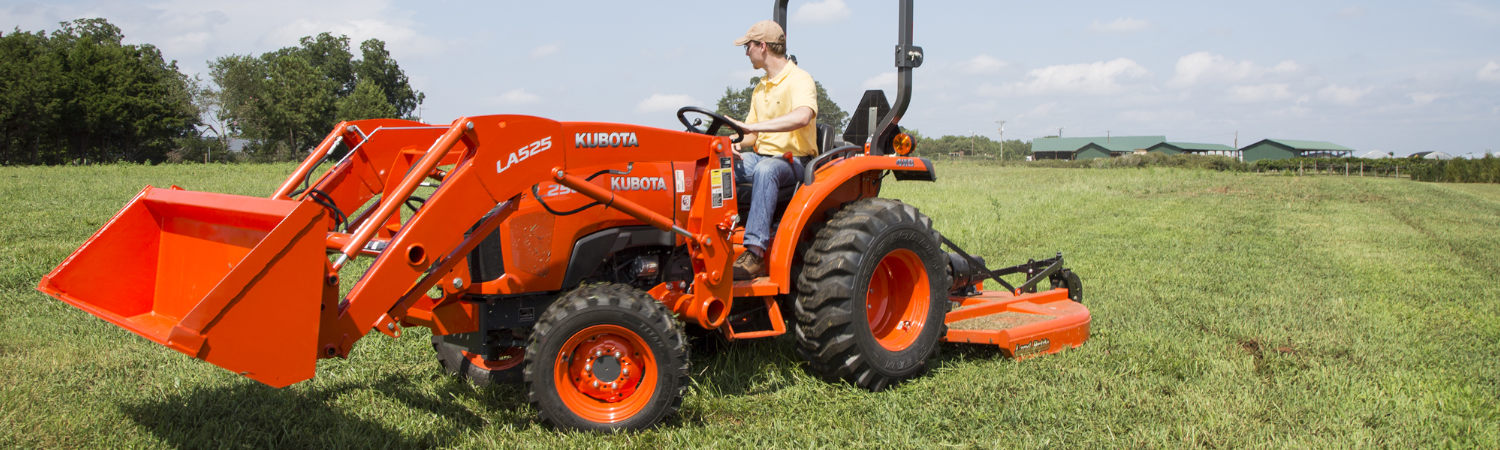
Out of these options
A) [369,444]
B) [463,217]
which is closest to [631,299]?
[463,217]

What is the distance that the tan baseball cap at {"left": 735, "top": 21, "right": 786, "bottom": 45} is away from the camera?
4.92 metres

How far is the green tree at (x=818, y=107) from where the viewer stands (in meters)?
5.40

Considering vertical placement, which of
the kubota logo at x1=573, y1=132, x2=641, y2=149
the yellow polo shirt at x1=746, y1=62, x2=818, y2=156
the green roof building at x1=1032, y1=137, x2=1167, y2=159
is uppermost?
the green roof building at x1=1032, y1=137, x2=1167, y2=159

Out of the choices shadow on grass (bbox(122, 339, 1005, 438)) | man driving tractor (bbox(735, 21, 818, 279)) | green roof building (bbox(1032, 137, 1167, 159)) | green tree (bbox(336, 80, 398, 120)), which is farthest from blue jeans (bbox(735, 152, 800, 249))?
green roof building (bbox(1032, 137, 1167, 159))

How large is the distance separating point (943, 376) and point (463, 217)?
278 cm

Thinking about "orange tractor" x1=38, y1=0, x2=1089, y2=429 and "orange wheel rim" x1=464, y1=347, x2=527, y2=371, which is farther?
"orange wheel rim" x1=464, y1=347, x2=527, y2=371

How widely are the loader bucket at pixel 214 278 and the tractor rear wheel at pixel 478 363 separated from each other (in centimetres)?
94

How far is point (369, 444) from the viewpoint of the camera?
368 cm

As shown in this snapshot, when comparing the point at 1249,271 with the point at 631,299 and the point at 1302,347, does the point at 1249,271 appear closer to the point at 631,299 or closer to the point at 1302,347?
the point at 1302,347

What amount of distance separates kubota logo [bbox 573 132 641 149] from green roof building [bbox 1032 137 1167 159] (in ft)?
288

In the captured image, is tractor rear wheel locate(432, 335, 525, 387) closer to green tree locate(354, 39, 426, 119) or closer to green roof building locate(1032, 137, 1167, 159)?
green tree locate(354, 39, 426, 119)

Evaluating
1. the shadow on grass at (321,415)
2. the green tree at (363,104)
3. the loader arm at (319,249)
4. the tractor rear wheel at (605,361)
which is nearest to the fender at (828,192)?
the loader arm at (319,249)

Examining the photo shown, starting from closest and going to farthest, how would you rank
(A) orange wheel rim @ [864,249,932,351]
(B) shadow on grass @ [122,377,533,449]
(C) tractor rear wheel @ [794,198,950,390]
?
(B) shadow on grass @ [122,377,533,449]
(C) tractor rear wheel @ [794,198,950,390]
(A) orange wheel rim @ [864,249,932,351]

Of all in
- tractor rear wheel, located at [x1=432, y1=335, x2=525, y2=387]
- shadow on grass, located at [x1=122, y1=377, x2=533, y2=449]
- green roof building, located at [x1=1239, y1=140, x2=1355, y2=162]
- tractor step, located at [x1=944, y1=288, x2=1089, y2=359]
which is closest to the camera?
shadow on grass, located at [x1=122, y1=377, x2=533, y2=449]
